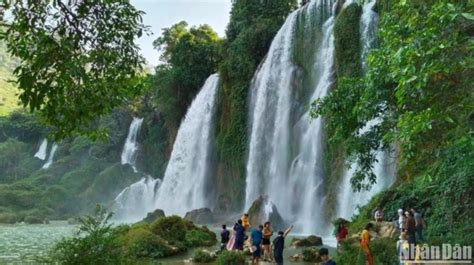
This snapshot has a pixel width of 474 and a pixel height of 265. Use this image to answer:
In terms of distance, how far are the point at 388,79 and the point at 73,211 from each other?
48665 mm

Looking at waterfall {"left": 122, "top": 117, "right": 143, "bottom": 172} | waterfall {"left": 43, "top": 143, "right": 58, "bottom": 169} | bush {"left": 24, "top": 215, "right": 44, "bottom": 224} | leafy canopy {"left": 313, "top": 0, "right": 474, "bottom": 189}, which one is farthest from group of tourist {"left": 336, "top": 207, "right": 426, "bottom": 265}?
waterfall {"left": 43, "top": 143, "right": 58, "bottom": 169}

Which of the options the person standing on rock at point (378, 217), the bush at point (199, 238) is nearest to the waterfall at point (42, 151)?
the bush at point (199, 238)

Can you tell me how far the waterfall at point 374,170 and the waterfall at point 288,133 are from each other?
8.25 feet

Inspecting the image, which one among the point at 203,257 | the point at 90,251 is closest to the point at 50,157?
the point at 203,257

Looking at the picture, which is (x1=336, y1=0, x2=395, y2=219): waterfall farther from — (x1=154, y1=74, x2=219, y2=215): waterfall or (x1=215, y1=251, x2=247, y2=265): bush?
(x1=154, y1=74, x2=219, y2=215): waterfall

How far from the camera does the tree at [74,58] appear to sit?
19.5 ft

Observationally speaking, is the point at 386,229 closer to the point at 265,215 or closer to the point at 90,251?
the point at 90,251

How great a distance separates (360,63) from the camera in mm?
26828

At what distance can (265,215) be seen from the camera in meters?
26.1

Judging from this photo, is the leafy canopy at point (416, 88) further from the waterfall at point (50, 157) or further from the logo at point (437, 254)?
the waterfall at point (50, 157)

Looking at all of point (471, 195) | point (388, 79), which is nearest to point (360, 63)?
point (471, 195)

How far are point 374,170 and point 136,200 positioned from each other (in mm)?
29472

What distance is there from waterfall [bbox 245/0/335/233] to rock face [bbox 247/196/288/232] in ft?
4.03

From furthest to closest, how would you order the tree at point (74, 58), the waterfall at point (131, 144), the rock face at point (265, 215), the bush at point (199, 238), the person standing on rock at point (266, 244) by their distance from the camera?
the waterfall at point (131, 144) < the rock face at point (265, 215) < the bush at point (199, 238) < the person standing on rock at point (266, 244) < the tree at point (74, 58)
